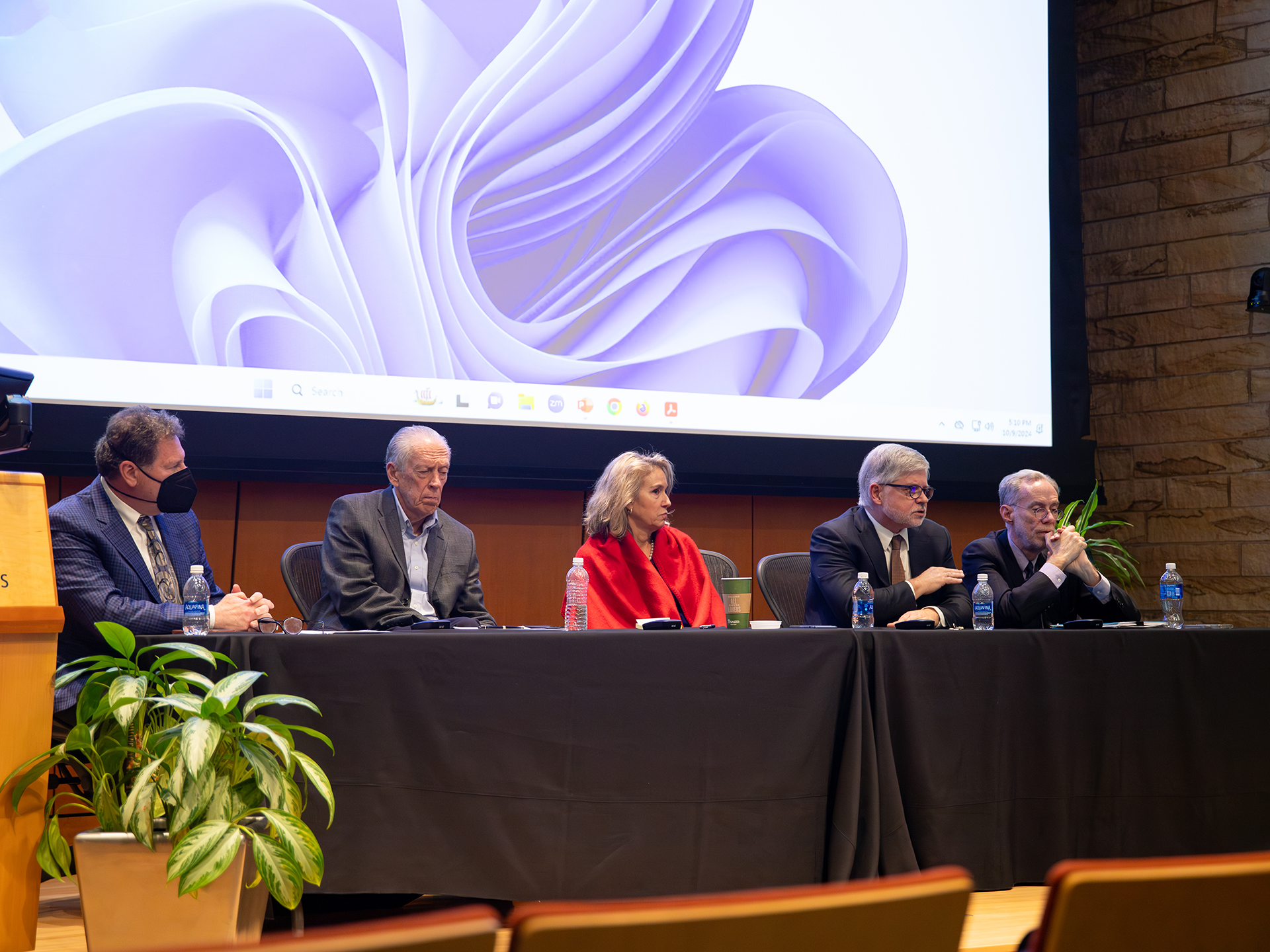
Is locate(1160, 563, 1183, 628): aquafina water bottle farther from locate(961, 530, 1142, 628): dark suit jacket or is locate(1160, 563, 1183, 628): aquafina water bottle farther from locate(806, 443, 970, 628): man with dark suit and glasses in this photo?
locate(806, 443, 970, 628): man with dark suit and glasses

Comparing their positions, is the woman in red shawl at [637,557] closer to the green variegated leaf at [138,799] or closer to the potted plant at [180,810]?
the potted plant at [180,810]

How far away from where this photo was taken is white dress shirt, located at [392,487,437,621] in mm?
3123

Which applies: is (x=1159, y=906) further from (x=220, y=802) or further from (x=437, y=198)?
(x=437, y=198)

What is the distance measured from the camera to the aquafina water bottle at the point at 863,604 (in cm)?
290

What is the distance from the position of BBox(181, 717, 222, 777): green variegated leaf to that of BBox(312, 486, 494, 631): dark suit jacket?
0.95m

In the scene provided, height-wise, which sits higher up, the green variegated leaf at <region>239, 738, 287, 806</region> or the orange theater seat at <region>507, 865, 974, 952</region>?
the orange theater seat at <region>507, 865, 974, 952</region>

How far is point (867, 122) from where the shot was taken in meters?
4.32

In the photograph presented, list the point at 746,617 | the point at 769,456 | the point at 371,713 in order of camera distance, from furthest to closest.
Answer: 1. the point at 769,456
2. the point at 746,617
3. the point at 371,713

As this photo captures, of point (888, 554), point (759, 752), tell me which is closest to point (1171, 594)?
point (888, 554)

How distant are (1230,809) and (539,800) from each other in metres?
1.86

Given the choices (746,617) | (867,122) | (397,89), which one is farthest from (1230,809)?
(397,89)

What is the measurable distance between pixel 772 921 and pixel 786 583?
8.97 feet

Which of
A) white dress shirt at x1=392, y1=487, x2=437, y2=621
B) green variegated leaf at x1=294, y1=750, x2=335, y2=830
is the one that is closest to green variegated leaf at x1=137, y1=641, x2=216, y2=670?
green variegated leaf at x1=294, y1=750, x2=335, y2=830

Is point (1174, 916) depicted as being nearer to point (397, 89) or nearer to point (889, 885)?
point (889, 885)
